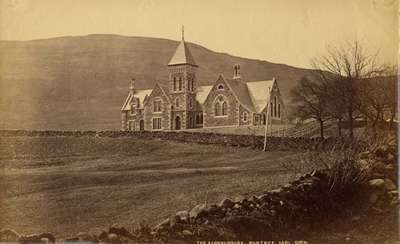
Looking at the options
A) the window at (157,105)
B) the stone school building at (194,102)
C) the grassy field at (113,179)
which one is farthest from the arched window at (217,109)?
the window at (157,105)

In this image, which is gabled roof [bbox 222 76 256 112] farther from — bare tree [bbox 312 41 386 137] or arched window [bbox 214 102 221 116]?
bare tree [bbox 312 41 386 137]

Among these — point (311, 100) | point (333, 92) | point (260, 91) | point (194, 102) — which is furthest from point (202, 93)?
point (333, 92)

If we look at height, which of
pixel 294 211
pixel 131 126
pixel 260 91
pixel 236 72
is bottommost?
pixel 294 211

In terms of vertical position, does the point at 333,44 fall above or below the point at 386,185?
above

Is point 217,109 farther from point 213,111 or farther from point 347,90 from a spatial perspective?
point 347,90

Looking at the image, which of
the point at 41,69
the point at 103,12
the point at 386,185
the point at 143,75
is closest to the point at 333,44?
the point at 386,185

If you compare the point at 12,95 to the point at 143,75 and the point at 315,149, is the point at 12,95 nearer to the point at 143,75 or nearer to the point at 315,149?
the point at 143,75

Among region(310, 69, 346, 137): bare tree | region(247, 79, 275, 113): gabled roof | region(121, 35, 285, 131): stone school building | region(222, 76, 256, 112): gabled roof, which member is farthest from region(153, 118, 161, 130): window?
region(310, 69, 346, 137): bare tree

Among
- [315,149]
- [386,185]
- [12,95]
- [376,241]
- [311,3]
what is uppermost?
[311,3]
